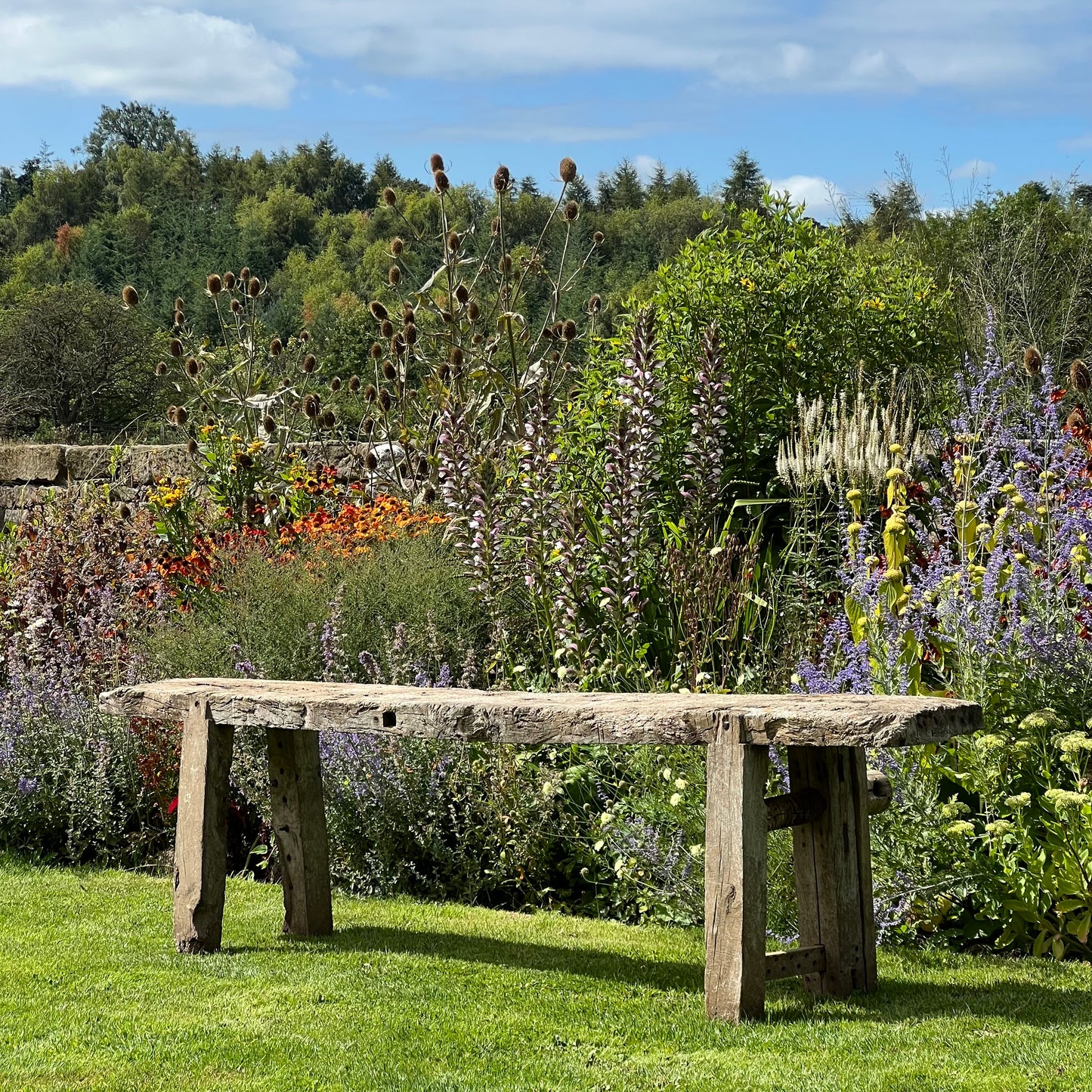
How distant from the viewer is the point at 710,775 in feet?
10.4

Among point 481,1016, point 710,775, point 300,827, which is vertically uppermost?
point 710,775

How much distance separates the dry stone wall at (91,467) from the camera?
9.14m

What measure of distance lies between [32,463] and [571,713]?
8062mm

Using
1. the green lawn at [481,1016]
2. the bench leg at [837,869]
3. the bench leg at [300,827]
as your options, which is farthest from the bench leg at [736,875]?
the bench leg at [300,827]

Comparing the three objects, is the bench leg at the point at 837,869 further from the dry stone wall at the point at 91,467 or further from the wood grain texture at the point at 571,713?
the dry stone wall at the point at 91,467

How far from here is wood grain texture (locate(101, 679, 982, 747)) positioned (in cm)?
296

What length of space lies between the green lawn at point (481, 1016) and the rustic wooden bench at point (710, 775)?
13cm

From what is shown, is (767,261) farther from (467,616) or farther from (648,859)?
(648,859)

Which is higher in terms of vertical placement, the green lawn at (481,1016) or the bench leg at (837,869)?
the bench leg at (837,869)

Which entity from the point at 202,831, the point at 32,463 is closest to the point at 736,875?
the point at 202,831

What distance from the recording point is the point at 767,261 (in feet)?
22.3

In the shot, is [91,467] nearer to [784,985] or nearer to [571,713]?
[571,713]

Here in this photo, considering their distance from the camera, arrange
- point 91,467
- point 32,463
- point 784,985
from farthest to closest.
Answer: point 32,463 < point 91,467 < point 784,985

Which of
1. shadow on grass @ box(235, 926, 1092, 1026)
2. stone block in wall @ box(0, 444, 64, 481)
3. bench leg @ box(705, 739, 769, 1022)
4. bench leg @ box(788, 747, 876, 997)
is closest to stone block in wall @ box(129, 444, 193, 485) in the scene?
stone block in wall @ box(0, 444, 64, 481)
